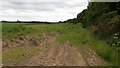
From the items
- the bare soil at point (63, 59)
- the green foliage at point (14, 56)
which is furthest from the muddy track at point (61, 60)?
the green foliage at point (14, 56)

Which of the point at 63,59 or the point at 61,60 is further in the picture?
the point at 63,59

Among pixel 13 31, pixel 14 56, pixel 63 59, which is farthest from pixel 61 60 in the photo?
pixel 13 31

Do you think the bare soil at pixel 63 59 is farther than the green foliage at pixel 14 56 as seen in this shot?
No

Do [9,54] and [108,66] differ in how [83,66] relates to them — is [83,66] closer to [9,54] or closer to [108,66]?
[108,66]

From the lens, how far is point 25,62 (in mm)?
13617

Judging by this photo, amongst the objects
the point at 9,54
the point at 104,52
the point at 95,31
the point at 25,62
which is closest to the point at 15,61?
the point at 25,62

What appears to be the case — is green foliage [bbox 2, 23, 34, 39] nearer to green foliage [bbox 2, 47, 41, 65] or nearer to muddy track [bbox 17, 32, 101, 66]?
green foliage [bbox 2, 47, 41, 65]

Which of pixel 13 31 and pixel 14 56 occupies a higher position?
pixel 14 56

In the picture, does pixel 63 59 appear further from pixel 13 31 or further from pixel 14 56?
pixel 13 31

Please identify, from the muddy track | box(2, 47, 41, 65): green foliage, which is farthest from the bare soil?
box(2, 47, 41, 65): green foliage

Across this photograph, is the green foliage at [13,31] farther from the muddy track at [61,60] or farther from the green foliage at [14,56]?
the muddy track at [61,60]

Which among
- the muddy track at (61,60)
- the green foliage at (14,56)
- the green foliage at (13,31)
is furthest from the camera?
the green foliage at (13,31)

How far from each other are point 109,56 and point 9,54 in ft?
16.2

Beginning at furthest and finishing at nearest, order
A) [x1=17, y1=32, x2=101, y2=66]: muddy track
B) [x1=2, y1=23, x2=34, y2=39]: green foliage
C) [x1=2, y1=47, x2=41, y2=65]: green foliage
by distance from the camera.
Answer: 1. [x1=2, y1=23, x2=34, y2=39]: green foliage
2. [x1=2, y1=47, x2=41, y2=65]: green foliage
3. [x1=17, y1=32, x2=101, y2=66]: muddy track
